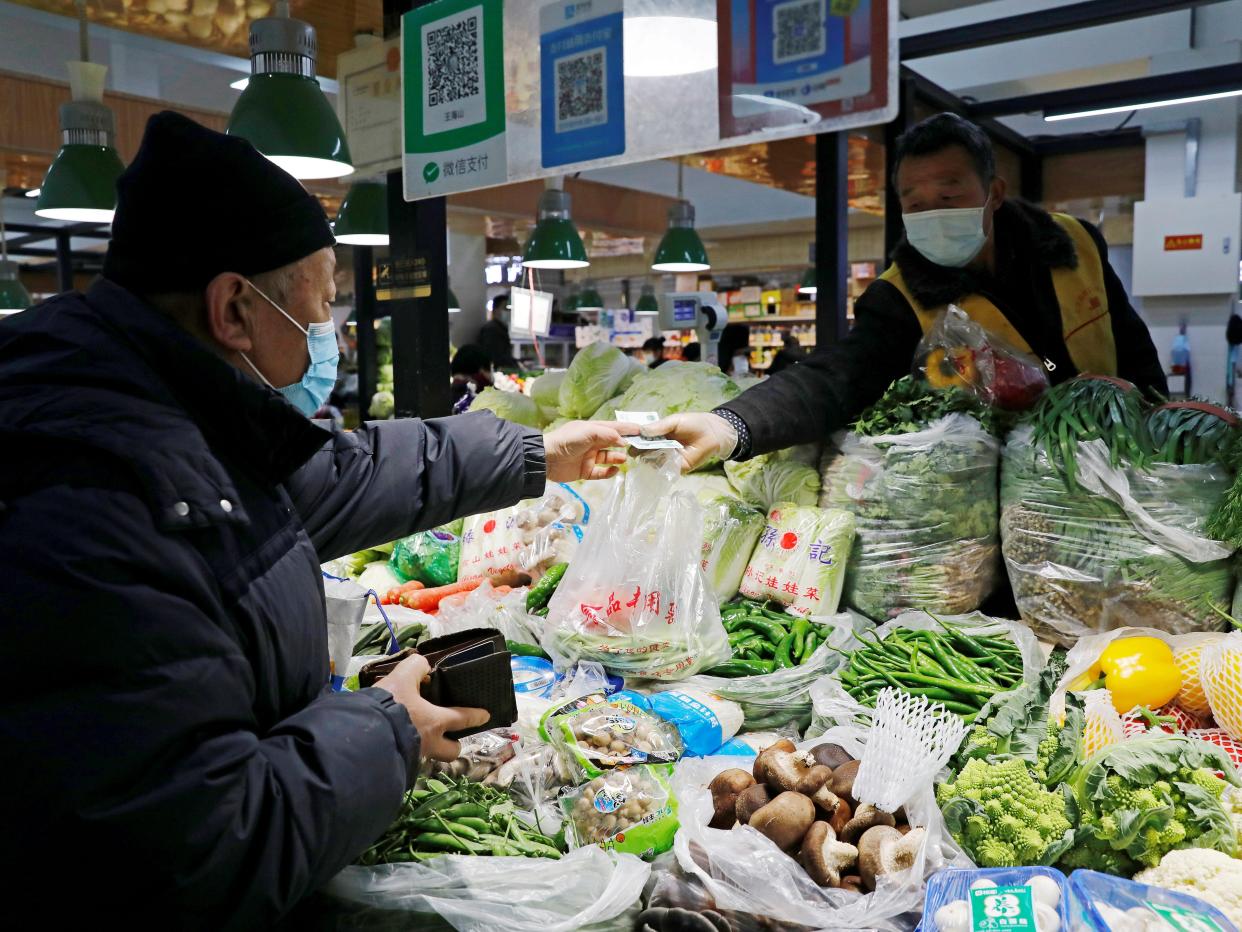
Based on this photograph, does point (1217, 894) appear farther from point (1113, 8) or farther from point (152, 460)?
point (1113, 8)

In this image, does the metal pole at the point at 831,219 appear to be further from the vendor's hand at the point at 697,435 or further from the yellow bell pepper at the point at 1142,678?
the yellow bell pepper at the point at 1142,678

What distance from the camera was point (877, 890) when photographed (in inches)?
62.7

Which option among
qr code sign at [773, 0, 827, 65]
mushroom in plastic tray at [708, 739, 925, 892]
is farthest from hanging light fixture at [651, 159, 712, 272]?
mushroom in plastic tray at [708, 739, 925, 892]

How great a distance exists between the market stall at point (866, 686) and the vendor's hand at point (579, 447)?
0.11 meters

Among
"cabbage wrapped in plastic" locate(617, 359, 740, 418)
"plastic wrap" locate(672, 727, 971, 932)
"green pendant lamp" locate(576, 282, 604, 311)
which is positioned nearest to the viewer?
"plastic wrap" locate(672, 727, 971, 932)

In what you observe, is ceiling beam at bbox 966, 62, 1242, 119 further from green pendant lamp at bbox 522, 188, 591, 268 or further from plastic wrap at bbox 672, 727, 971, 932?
plastic wrap at bbox 672, 727, 971, 932

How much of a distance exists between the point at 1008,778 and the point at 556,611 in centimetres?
124

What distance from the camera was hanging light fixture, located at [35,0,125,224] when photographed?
13.4ft

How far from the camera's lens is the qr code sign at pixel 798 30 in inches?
97.3

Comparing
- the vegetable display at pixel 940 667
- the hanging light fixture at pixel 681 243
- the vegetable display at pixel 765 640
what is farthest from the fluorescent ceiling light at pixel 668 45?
the hanging light fixture at pixel 681 243

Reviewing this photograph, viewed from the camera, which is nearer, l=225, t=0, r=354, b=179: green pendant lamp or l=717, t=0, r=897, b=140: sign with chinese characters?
l=717, t=0, r=897, b=140: sign with chinese characters

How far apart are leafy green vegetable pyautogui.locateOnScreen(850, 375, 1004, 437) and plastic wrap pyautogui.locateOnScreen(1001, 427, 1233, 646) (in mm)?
144

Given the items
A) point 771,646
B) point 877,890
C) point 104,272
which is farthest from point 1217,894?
point 104,272

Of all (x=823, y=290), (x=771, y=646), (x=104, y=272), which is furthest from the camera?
(x=823, y=290)
